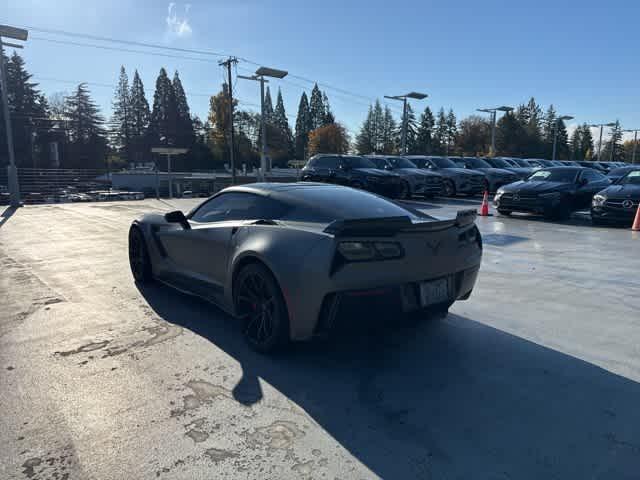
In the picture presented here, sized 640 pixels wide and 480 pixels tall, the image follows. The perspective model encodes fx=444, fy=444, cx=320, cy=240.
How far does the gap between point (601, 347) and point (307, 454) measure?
275 cm

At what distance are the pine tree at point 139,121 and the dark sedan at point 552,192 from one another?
275 feet

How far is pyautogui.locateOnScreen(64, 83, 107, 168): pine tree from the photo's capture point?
233 ft

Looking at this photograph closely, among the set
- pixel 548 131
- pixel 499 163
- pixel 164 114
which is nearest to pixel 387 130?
pixel 548 131

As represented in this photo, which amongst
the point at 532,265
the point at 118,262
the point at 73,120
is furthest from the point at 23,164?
the point at 532,265

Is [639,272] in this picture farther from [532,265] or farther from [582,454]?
→ [582,454]

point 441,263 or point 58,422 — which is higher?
point 441,263

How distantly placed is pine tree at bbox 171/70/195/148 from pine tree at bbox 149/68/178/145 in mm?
581

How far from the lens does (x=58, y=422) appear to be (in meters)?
2.61

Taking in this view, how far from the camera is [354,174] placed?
51.4ft

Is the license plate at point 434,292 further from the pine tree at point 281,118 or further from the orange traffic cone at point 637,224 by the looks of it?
the pine tree at point 281,118

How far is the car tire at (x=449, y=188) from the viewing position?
1853cm

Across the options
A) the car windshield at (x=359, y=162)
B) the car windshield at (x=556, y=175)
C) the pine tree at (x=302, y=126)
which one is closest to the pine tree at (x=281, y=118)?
the pine tree at (x=302, y=126)

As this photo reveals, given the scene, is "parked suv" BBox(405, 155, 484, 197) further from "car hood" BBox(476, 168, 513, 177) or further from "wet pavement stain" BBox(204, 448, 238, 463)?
"wet pavement stain" BBox(204, 448, 238, 463)

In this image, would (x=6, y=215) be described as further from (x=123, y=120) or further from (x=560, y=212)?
(x=123, y=120)
